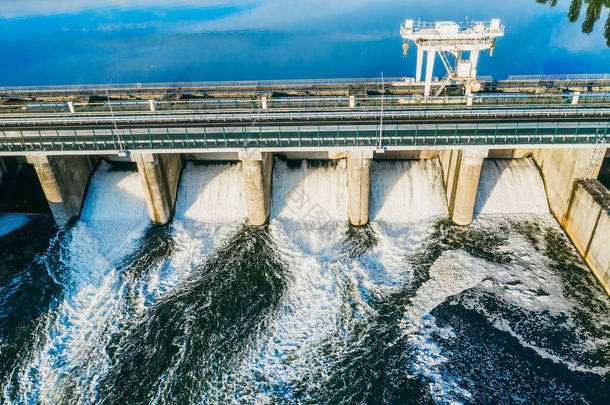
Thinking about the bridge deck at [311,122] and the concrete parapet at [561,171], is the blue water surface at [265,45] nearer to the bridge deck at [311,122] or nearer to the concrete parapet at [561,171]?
Answer: the bridge deck at [311,122]

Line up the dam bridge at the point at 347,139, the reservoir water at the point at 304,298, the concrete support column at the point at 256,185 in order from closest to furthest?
the reservoir water at the point at 304,298
the dam bridge at the point at 347,139
the concrete support column at the point at 256,185

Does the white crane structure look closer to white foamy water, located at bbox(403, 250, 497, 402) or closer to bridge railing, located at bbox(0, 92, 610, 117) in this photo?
bridge railing, located at bbox(0, 92, 610, 117)

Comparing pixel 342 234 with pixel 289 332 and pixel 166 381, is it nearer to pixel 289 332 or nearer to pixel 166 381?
pixel 289 332

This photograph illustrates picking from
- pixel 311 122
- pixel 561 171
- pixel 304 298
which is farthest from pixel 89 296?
pixel 561 171

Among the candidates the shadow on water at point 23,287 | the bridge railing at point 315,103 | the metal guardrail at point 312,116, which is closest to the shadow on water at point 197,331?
the shadow on water at point 23,287

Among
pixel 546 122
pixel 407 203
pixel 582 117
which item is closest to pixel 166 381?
pixel 407 203

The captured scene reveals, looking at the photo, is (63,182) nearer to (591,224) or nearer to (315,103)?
(315,103)
